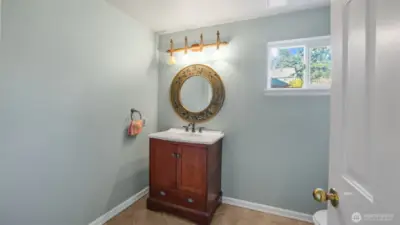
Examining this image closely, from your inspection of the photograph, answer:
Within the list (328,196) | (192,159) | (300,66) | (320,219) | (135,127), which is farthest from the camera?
(135,127)

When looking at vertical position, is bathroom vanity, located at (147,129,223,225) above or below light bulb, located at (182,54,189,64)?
below

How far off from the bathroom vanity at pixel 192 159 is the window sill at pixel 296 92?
0.58 m

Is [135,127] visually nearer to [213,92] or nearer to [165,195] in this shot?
[165,195]

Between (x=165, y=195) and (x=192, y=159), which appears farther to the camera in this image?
(x=165, y=195)

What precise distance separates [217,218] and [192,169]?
2.06 feet

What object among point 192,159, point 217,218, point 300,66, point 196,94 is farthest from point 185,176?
point 300,66

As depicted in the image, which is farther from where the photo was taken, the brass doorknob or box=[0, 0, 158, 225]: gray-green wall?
box=[0, 0, 158, 225]: gray-green wall

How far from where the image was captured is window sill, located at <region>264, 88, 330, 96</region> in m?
2.08

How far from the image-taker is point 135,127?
239 centimetres

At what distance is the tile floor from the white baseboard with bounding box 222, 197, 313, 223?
0.16 ft

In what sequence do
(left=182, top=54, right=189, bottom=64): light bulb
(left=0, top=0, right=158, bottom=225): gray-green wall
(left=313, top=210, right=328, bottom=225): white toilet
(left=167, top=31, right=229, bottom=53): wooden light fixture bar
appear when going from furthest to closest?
(left=182, top=54, right=189, bottom=64): light bulb
(left=167, top=31, right=229, bottom=53): wooden light fixture bar
(left=313, top=210, right=328, bottom=225): white toilet
(left=0, top=0, right=158, bottom=225): gray-green wall

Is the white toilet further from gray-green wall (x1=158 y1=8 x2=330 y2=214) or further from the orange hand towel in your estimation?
the orange hand towel

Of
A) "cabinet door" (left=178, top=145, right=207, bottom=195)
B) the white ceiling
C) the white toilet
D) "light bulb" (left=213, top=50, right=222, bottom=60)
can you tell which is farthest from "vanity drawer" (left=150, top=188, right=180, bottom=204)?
the white ceiling

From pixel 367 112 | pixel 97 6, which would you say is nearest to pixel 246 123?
pixel 367 112
